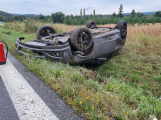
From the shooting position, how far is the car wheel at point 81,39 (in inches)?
180

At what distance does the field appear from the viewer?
2205 millimetres

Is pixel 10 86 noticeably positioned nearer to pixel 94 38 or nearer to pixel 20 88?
pixel 20 88

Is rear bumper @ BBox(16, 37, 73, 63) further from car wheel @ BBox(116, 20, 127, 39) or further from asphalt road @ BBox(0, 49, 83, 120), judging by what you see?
car wheel @ BBox(116, 20, 127, 39)

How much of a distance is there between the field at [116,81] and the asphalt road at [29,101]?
14cm

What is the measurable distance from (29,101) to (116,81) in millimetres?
2141

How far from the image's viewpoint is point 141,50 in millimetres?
7273

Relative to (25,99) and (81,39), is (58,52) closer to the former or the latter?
(81,39)

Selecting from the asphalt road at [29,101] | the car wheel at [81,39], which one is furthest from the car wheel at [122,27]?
the asphalt road at [29,101]

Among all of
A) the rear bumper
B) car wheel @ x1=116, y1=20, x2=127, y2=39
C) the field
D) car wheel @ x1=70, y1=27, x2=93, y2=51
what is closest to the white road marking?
the field

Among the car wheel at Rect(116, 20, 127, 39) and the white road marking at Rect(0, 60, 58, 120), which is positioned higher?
the car wheel at Rect(116, 20, 127, 39)

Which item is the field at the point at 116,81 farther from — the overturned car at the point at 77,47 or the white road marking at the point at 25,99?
the white road marking at the point at 25,99

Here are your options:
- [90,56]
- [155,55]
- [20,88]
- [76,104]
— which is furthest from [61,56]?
[155,55]

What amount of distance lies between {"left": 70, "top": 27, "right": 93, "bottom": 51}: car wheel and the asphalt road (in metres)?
1.62

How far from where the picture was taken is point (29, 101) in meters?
2.53
